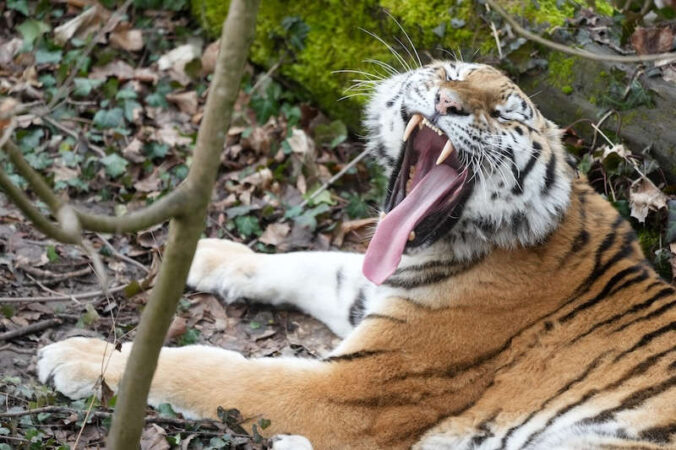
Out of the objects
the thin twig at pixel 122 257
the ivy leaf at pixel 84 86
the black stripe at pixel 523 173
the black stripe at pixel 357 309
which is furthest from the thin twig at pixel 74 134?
the black stripe at pixel 523 173

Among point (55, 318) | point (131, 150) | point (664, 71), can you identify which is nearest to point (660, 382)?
point (664, 71)

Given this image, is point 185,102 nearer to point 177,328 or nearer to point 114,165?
point 114,165

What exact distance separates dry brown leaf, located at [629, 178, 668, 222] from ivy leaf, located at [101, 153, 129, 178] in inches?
112

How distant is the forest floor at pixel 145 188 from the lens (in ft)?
10.7

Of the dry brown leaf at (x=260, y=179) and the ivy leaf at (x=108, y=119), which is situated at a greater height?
the ivy leaf at (x=108, y=119)

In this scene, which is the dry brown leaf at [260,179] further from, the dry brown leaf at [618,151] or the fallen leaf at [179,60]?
the dry brown leaf at [618,151]

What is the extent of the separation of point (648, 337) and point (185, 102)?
340 centimetres

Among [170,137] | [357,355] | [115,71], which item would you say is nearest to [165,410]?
[357,355]

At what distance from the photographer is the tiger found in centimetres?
321

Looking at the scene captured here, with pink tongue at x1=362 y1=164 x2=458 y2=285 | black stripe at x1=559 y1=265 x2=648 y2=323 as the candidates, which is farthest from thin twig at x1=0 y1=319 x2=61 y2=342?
black stripe at x1=559 y1=265 x2=648 y2=323

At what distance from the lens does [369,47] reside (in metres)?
5.11

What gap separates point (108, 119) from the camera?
5137 millimetres

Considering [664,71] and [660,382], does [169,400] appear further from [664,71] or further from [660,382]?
[664,71]

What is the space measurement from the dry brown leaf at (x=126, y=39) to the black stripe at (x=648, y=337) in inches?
155
